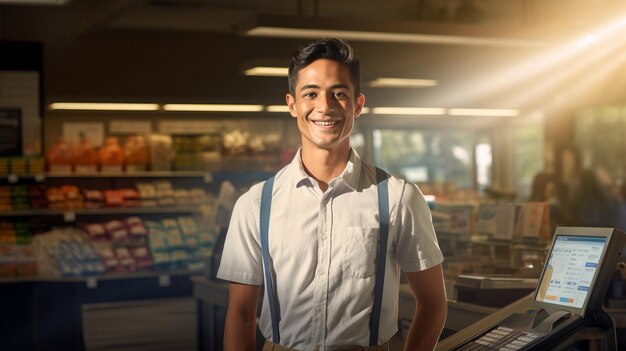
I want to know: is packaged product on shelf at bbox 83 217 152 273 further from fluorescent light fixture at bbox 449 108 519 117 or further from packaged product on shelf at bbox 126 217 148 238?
fluorescent light fixture at bbox 449 108 519 117

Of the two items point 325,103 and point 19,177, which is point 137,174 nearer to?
point 19,177

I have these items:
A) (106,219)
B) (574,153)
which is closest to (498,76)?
(574,153)

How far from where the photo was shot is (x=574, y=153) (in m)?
8.40

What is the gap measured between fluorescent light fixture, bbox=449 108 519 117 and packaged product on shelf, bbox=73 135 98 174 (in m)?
4.45

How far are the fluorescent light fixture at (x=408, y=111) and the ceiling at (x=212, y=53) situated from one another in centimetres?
7

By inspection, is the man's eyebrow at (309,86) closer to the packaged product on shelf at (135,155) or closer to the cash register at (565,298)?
the cash register at (565,298)

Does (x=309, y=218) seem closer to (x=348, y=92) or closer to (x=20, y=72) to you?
(x=348, y=92)

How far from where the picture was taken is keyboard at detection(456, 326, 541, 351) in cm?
216

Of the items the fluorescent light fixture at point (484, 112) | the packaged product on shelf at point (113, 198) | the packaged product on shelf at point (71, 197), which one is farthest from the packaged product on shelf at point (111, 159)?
the fluorescent light fixture at point (484, 112)

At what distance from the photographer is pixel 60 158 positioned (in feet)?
27.2

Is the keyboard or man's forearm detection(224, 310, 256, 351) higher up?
man's forearm detection(224, 310, 256, 351)

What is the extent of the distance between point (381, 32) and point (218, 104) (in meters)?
3.77

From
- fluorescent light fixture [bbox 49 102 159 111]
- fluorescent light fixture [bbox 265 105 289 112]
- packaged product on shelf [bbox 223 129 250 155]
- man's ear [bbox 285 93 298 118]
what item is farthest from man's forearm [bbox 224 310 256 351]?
fluorescent light fixture [bbox 265 105 289 112]

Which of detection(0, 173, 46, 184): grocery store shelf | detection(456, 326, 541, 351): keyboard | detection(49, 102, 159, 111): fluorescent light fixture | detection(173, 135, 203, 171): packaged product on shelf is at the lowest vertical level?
detection(456, 326, 541, 351): keyboard
